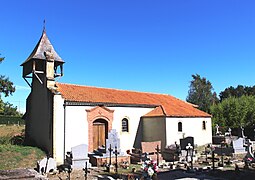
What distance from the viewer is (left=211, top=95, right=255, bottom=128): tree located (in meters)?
35.8

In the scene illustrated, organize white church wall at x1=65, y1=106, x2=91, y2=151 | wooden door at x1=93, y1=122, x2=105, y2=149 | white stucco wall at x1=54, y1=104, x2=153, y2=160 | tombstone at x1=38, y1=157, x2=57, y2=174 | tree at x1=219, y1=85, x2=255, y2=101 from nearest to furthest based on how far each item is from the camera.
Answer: tombstone at x1=38, y1=157, x2=57, y2=174 < white stucco wall at x1=54, y1=104, x2=153, y2=160 < white church wall at x1=65, y1=106, x2=91, y2=151 < wooden door at x1=93, y1=122, x2=105, y2=149 < tree at x1=219, y1=85, x2=255, y2=101

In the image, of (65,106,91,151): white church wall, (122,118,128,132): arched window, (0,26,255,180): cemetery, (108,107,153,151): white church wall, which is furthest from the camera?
(122,118,128,132): arched window

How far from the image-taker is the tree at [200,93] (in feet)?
175

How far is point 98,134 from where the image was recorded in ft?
68.6

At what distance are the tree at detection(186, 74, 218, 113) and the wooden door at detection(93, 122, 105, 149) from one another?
118 feet

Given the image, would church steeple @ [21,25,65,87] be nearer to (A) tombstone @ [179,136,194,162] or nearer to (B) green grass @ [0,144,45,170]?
(B) green grass @ [0,144,45,170]

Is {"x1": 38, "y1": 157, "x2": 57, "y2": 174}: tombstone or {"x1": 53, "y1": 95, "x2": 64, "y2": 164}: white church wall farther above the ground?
{"x1": 53, "y1": 95, "x2": 64, "y2": 164}: white church wall

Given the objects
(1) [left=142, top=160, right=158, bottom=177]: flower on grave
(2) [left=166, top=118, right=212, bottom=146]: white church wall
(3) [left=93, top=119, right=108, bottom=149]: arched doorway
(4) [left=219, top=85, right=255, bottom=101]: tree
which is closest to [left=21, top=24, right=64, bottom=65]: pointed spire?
(3) [left=93, top=119, right=108, bottom=149]: arched doorway

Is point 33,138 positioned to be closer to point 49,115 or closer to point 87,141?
point 49,115

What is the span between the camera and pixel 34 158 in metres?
17.2

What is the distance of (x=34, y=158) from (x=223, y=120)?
2896cm

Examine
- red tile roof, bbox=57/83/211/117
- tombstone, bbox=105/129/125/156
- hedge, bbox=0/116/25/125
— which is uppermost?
red tile roof, bbox=57/83/211/117

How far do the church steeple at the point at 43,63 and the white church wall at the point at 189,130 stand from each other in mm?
11255

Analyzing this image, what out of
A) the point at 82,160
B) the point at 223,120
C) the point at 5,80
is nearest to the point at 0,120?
the point at 5,80
